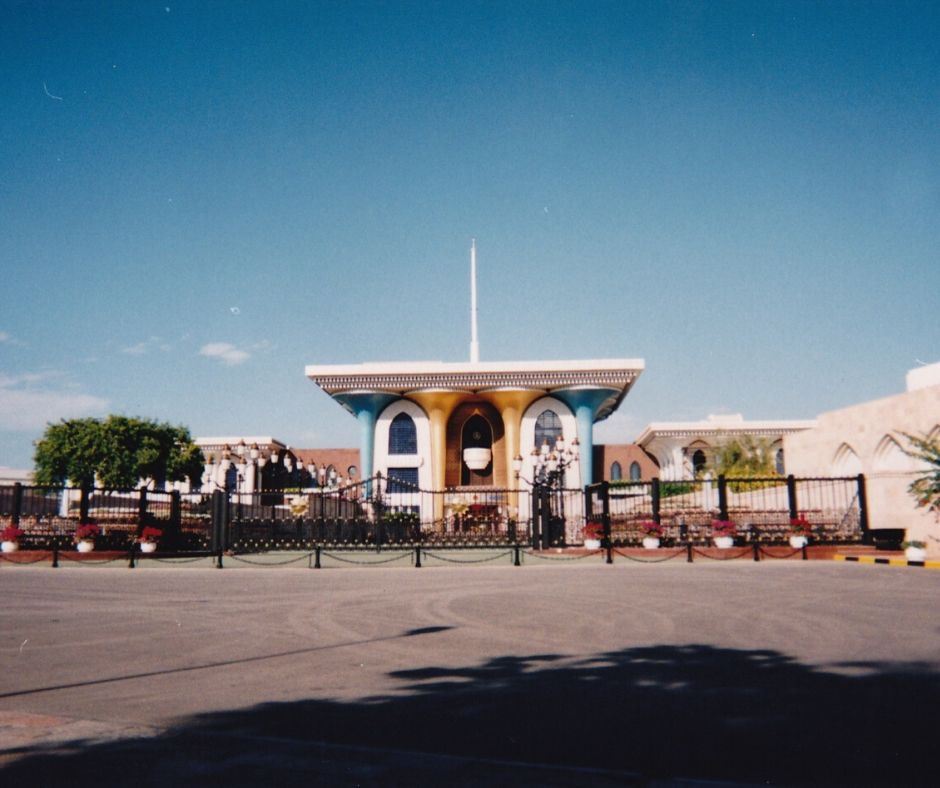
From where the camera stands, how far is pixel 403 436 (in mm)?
51125

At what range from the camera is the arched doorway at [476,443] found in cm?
5256

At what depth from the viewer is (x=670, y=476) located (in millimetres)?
58844

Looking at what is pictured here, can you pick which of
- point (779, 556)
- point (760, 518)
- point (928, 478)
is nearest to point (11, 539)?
point (779, 556)

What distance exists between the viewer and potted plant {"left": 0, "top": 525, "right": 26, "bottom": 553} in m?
23.8

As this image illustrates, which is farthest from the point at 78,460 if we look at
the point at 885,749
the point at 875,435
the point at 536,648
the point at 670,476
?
the point at 885,749

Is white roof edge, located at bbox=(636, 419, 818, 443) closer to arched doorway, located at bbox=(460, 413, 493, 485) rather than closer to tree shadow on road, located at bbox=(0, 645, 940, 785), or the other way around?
arched doorway, located at bbox=(460, 413, 493, 485)

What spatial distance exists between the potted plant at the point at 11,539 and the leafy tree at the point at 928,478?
1065 inches

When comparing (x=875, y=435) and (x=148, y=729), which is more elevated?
(x=875, y=435)

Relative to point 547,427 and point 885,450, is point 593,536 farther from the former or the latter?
point 547,427

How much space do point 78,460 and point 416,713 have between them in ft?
190

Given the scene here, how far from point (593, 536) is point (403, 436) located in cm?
2818

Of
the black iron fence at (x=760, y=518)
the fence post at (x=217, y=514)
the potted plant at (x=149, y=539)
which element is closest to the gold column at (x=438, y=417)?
the black iron fence at (x=760, y=518)

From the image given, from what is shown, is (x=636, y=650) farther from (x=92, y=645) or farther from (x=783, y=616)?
(x=92, y=645)

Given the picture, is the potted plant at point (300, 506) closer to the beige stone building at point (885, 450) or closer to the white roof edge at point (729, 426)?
the beige stone building at point (885, 450)
